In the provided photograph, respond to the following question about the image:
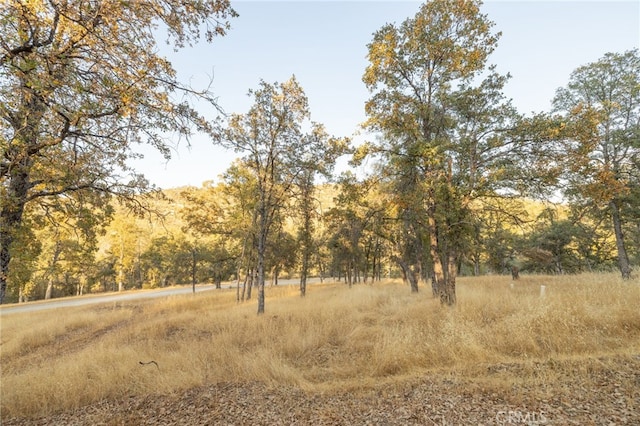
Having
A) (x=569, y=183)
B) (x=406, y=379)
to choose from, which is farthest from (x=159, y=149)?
(x=569, y=183)

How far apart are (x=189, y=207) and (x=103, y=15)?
15299mm

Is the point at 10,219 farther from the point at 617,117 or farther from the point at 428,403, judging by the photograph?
the point at 617,117

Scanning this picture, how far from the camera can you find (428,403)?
390 centimetres

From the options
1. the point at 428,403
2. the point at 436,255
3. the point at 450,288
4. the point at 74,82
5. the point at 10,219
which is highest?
the point at 74,82

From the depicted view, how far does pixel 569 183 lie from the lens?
7582mm

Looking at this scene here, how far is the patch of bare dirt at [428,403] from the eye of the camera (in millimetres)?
3426

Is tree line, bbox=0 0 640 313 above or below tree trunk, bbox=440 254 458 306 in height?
above

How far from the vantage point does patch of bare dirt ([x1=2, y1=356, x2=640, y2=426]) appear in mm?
3426

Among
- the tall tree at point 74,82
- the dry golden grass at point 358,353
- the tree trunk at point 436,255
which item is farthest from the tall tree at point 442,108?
the tall tree at point 74,82

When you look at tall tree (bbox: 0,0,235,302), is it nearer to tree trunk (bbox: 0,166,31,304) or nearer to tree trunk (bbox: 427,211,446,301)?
tree trunk (bbox: 0,166,31,304)

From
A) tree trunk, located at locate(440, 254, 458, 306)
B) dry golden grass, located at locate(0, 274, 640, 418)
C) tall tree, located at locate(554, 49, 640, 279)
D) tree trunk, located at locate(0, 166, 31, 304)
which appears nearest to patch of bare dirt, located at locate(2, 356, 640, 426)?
dry golden grass, located at locate(0, 274, 640, 418)

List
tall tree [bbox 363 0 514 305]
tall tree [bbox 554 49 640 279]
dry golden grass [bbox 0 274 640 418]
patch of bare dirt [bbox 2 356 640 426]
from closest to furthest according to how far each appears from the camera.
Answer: patch of bare dirt [bbox 2 356 640 426] → dry golden grass [bbox 0 274 640 418] → tall tree [bbox 363 0 514 305] → tall tree [bbox 554 49 640 279]

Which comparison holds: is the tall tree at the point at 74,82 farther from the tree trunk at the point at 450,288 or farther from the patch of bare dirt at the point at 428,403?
the tree trunk at the point at 450,288

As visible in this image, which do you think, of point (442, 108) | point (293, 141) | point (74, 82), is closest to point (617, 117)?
point (442, 108)
